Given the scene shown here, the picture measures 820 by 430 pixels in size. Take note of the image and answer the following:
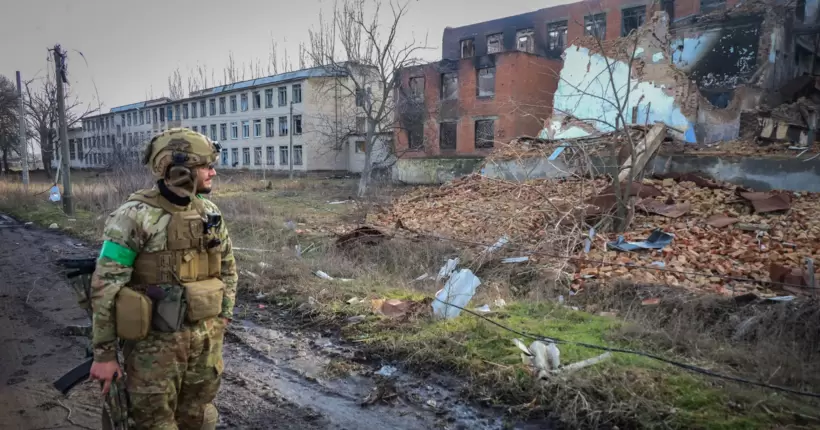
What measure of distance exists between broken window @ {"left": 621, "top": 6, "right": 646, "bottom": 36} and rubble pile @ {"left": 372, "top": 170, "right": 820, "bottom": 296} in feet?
62.2

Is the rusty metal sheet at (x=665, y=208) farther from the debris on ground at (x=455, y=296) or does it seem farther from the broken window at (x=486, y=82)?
the broken window at (x=486, y=82)

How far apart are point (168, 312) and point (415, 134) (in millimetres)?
32137

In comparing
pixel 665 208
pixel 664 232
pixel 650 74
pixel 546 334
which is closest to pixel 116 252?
pixel 546 334

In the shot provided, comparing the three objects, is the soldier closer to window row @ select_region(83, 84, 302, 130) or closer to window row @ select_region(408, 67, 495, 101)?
window row @ select_region(408, 67, 495, 101)

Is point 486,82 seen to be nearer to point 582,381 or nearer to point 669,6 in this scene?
point 669,6

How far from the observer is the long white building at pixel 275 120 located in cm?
4331

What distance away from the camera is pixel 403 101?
32688mm

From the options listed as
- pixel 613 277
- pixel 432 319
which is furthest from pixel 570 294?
pixel 432 319

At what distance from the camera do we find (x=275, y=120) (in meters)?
47.0

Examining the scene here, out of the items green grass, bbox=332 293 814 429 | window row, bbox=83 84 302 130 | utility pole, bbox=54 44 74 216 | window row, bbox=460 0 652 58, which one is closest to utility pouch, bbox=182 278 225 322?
green grass, bbox=332 293 814 429

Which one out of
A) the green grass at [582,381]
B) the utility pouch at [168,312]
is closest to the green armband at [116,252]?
the utility pouch at [168,312]

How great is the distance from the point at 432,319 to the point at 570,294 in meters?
2.77

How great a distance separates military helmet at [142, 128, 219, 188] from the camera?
95.6 inches

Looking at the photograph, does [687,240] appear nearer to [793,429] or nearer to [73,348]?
[793,429]
